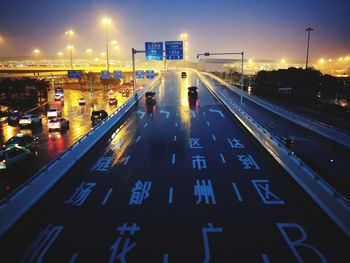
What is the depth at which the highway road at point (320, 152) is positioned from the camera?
15.7m

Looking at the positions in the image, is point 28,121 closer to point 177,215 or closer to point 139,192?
point 139,192

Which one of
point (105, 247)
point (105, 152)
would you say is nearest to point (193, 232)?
point (105, 247)

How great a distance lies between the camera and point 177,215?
11234 millimetres

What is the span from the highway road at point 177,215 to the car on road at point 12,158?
4246 millimetres

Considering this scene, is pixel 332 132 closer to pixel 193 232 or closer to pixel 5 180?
pixel 193 232

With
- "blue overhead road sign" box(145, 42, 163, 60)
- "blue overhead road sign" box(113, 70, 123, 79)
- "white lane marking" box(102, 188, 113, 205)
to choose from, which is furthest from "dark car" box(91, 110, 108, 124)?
"blue overhead road sign" box(113, 70, 123, 79)

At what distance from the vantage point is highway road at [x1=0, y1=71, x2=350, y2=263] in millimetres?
9047

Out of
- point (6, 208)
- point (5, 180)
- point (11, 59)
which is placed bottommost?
point (5, 180)

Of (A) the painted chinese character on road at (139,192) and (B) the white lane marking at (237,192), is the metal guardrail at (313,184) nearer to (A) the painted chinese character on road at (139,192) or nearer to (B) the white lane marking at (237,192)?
(B) the white lane marking at (237,192)

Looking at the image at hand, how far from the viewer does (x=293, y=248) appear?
9.10 meters

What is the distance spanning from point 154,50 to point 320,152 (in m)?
28.8

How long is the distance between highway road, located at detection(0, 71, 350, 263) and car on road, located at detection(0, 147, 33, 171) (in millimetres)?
4246

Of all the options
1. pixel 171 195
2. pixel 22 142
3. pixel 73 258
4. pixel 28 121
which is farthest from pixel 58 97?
pixel 73 258

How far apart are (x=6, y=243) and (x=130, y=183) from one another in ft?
20.0
